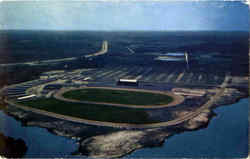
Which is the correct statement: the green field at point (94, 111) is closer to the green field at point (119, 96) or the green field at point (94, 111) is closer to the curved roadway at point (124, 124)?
the curved roadway at point (124, 124)

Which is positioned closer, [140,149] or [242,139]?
[140,149]

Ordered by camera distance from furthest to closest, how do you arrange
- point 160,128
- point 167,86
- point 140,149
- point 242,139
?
point 167,86 < point 160,128 < point 242,139 < point 140,149

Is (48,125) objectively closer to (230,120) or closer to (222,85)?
(230,120)

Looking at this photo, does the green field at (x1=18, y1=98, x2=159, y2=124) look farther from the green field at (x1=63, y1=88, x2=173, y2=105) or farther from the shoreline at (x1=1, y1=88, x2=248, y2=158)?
the green field at (x1=63, y1=88, x2=173, y2=105)

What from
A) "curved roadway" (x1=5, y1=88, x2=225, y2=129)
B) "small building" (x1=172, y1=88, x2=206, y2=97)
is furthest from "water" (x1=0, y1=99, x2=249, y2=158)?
"small building" (x1=172, y1=88, x2=206, y2=97)

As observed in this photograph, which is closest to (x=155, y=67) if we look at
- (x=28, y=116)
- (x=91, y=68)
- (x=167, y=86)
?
(x=91, y=68)

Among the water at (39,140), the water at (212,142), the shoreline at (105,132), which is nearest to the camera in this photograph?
the water at (212,142)

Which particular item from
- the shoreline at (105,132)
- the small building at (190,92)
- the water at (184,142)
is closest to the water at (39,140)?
the water at (184,142)
